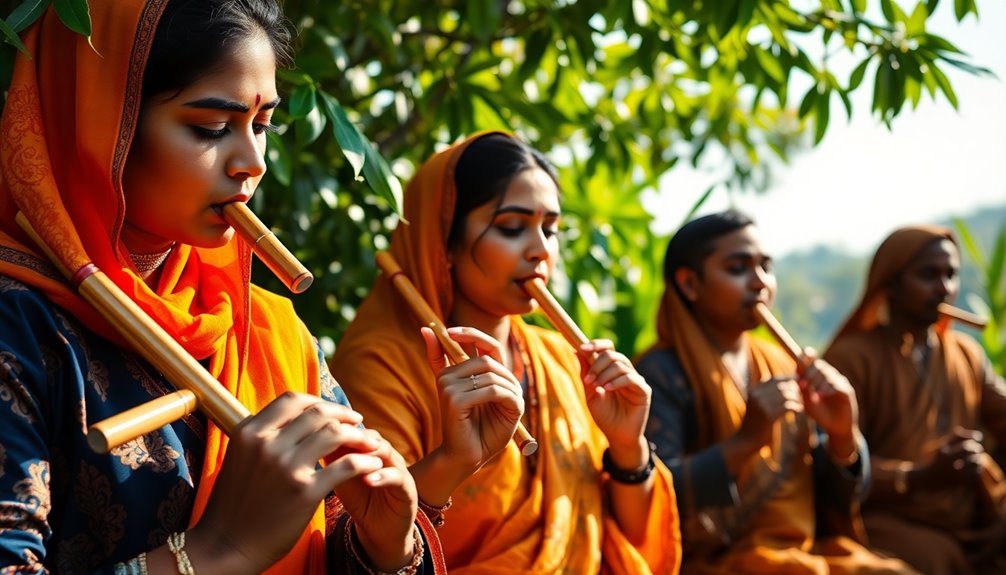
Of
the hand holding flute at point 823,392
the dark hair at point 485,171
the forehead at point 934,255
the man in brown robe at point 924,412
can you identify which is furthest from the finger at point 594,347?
the forehead at point 934,255

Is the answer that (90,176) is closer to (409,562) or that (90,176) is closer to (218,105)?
(218,105)

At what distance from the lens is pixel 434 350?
7.89 ft

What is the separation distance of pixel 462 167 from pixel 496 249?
0.86 ft

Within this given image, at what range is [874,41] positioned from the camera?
132 inches

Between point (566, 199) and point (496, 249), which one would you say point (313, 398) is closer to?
point (496, 249)

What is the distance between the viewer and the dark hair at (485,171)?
2.90 metres

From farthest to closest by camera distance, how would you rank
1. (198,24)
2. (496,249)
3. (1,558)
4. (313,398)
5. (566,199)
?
(566,199) < (496,249) < (198,24) < (313,398) < (1,558)

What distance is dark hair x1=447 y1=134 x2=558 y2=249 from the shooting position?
9.52 ft

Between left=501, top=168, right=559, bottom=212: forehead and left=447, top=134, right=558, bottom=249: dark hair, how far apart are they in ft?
0.04

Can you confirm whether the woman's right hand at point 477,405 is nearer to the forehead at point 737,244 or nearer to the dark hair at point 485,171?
the dark hair at point 485,171

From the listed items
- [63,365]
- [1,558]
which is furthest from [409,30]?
[1,558]

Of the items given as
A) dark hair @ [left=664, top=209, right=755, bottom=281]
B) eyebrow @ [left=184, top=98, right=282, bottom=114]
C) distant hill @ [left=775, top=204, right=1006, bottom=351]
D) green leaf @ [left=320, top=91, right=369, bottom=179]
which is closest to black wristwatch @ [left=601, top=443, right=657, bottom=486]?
green leaf @ [left=320, top=91, right=369, bottom=179]

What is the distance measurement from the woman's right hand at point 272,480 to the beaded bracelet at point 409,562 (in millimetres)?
271

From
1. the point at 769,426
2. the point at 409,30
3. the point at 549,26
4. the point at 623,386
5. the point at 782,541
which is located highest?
the point at 409,30
